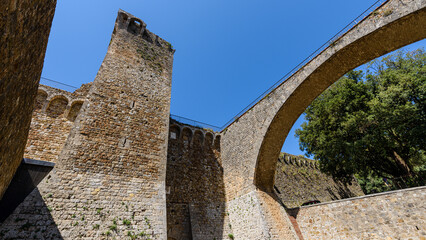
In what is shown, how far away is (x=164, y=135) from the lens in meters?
9.36

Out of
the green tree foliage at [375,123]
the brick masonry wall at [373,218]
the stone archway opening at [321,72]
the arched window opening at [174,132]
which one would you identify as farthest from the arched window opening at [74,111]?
the green tree foliage at [375,123]

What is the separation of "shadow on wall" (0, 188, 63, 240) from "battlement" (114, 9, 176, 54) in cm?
964

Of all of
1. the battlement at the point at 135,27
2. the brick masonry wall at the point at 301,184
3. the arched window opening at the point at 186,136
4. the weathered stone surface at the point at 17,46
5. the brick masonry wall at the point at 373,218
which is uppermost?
the battlement at the point at 135,27

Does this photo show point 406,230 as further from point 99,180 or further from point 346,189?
point 346,189

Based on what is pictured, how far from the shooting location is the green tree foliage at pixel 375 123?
11.3m

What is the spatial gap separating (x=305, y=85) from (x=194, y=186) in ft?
26.5

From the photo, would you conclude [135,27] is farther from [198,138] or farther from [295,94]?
[295,94]

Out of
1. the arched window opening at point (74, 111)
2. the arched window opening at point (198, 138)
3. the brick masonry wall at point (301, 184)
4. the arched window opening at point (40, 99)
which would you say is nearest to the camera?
the arched window opening at point (40, 99)

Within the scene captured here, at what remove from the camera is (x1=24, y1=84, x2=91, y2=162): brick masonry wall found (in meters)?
7.12

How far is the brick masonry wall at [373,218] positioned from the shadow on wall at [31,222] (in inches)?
418

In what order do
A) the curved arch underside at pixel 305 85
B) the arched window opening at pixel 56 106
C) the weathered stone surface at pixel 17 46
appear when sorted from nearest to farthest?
1. the weathered stone surface at pixel 17 46
2. the curved arch underside at pixel 305 85
3. the arched window opening at pixel 56 106

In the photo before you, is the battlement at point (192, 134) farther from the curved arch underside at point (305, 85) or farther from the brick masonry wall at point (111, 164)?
the brick masonry wall at point (111, 164)

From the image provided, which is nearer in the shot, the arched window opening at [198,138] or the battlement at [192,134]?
the battlement at [192,134]

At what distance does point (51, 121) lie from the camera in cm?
789
